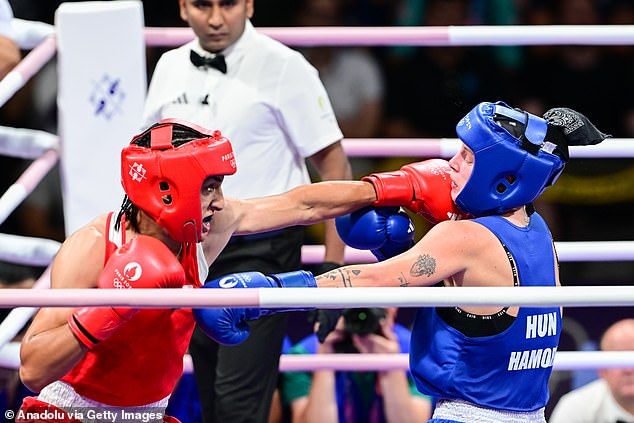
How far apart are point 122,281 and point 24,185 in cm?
96

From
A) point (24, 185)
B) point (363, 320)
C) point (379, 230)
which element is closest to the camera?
point (379, 230)

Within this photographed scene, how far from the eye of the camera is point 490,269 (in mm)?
2496

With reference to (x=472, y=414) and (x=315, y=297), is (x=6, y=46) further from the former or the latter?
(x=472, y=414)

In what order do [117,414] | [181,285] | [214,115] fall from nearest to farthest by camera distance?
1. [181,285]
2. [117,414]
3. [214,115]

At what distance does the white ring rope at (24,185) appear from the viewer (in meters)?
2.93

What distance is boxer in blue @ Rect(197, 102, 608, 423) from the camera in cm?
247

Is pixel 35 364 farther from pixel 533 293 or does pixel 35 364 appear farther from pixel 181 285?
pixel 533 293

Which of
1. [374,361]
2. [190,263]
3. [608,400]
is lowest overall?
[608,400]

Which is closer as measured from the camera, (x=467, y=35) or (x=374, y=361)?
(x=374, y=361)

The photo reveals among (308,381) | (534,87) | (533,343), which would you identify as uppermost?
(533,343)

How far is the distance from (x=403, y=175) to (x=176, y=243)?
55 cm

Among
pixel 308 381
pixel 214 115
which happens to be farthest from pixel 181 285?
pixel 308 381

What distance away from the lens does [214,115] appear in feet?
10.8

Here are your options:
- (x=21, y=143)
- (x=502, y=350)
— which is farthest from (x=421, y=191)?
(x=21, y=143)
